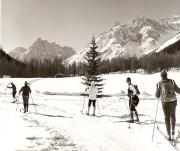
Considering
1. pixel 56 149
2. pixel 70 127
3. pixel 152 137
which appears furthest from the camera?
pixel 70 127

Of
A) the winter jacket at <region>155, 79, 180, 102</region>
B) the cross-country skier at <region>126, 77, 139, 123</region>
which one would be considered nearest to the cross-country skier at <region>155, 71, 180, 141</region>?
the winter jacket at <region>155, 79, 180, 102</region>

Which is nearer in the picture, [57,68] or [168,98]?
[168,98]

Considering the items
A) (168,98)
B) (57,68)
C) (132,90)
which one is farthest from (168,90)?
(57,68)

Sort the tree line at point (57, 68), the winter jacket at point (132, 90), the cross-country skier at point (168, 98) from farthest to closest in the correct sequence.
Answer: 1. the tree line at point (57, 68)
2. the winter jacket at point (132, 90)
3. the cross-country skier at point (168, 98)

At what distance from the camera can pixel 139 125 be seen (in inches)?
545

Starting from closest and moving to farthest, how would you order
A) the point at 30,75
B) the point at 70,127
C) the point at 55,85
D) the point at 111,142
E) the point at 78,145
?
the point at 78,145, the point at 111,142, the point at 70,127, the point at 55,85, the point at 30,75

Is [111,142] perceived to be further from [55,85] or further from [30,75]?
[30,75]

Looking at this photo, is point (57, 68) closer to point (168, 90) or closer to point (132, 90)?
point (132, 90)

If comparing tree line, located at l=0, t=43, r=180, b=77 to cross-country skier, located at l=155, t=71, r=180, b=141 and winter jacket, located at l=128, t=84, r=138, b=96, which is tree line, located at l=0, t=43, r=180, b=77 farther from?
cross-country skier, located at l=155, t=71, r=180, b=141

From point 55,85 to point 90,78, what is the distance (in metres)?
28.4

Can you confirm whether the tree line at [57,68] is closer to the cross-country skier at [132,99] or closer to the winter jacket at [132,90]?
the winter jacket at [132,90]

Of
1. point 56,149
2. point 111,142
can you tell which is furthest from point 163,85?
point 56,149

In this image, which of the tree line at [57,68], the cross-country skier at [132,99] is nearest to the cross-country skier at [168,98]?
the cross-country skier at [132,99]

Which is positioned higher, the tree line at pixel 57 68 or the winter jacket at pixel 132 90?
the tree line at pixel 57 68
